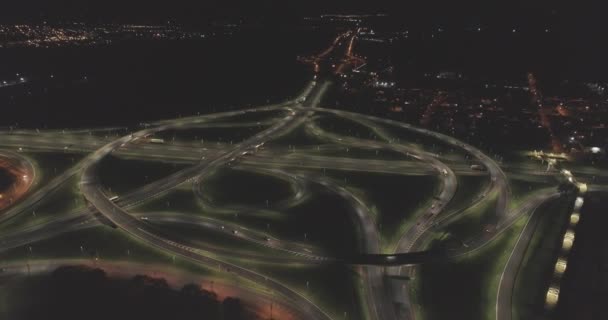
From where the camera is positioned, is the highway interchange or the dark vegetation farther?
the highway interchange

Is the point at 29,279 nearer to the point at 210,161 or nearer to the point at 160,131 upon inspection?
the point at 210,161

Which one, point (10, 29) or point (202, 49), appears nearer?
point (202, 49)

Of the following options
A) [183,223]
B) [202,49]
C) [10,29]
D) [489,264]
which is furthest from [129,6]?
[489,264]

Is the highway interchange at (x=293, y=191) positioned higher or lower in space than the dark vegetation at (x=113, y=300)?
higher

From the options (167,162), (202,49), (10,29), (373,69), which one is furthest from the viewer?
(10,29)

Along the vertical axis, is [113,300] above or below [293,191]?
below

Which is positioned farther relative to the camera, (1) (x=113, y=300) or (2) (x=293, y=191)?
(2) (x=293, y=191)

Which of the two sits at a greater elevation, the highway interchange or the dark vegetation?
the highway interchange

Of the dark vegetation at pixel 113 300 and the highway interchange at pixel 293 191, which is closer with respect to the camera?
the dark vegetation at pixel 113 300
